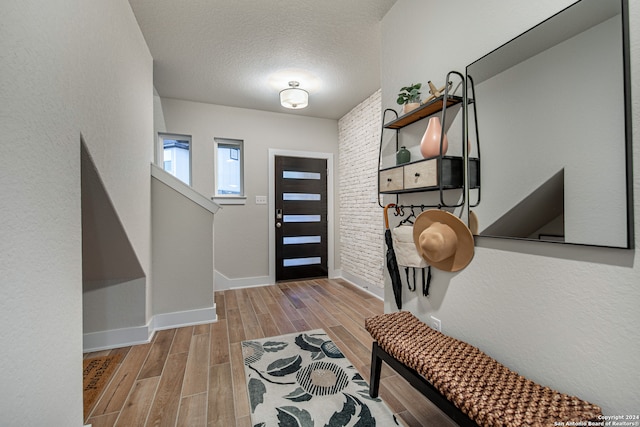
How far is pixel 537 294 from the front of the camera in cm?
107

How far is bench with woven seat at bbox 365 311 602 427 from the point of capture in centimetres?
87

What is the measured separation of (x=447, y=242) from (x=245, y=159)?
125 inches

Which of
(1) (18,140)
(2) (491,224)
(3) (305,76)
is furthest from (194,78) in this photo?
(2) (491,224)

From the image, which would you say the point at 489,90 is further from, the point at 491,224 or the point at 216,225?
the point at 216,225

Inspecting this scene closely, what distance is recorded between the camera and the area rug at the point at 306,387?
1.40m

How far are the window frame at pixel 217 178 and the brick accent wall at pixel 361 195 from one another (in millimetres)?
1525

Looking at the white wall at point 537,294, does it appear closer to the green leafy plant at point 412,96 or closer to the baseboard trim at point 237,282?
the green leafy plant at point 412,96

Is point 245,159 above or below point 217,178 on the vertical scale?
above

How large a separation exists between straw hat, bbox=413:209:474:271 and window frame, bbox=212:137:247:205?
297 centimetres

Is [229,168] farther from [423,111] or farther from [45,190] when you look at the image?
[45,190]

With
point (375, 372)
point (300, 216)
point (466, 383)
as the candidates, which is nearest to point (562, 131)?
point (466, 383)

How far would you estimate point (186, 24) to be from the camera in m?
2.13

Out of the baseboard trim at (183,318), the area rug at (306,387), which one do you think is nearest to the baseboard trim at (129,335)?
the baseboard trim at (183,318)

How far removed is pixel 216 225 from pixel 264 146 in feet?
4.39
